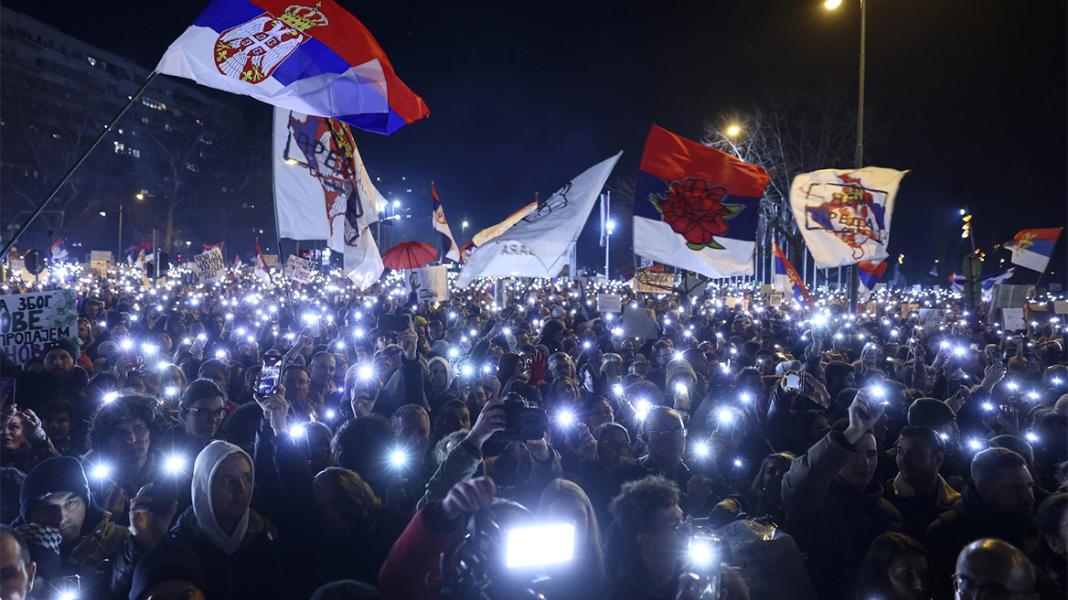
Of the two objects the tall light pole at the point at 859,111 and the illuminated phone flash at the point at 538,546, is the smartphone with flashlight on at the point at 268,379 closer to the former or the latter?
the illuminated phone flash at the point at 538,546

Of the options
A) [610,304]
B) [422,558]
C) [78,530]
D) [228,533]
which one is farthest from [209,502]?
[610,304]

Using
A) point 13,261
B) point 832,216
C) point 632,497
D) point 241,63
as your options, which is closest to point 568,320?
point 832,216

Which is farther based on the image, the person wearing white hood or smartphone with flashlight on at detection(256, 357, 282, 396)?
smartphone with flashlight on at detection(256, 357, 282, 396)

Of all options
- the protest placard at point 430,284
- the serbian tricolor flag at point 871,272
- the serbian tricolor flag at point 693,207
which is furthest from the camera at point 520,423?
the serbian tricolor flag at point 871,272

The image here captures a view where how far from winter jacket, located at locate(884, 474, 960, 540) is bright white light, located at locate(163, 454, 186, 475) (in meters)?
3.93

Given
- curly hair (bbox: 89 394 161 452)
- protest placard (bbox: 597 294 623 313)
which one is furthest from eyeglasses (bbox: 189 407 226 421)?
protest placard (bbox: 597 294 623 313)

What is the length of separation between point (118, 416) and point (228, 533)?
174 cm

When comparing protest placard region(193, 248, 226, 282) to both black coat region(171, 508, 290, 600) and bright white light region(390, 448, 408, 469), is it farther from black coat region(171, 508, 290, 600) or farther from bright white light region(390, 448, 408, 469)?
black coat region(171, 508, 290, 600)

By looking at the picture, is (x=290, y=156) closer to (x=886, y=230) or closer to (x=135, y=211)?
(x=886, y=230)

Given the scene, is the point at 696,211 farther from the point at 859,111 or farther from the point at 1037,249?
the point at 1037,249

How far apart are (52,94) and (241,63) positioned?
7265cm

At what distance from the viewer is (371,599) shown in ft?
7.87

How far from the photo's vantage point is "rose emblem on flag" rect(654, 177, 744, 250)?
8.71m

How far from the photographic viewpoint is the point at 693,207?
877cm
